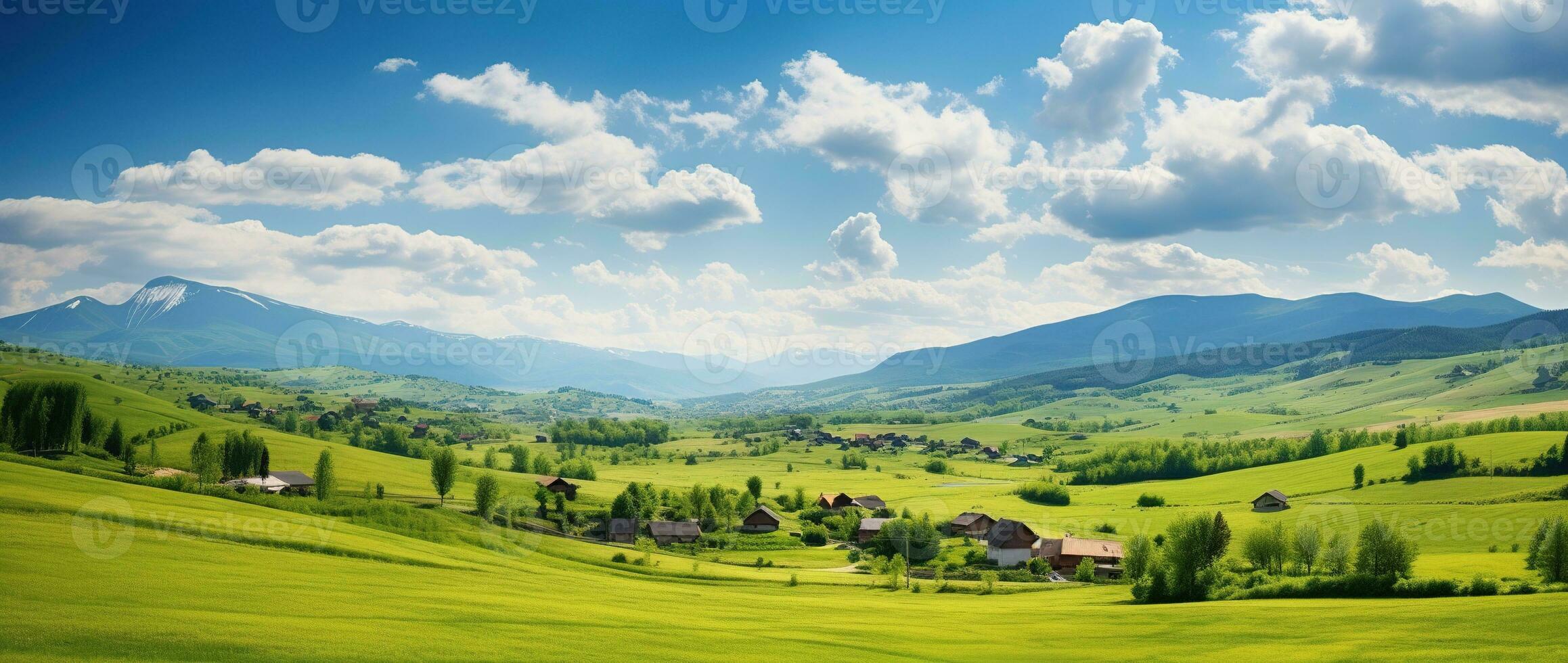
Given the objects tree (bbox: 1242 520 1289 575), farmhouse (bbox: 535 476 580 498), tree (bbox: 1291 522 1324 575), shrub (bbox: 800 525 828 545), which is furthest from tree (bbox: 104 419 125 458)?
tree (bbox: 1291 522 1324 575)

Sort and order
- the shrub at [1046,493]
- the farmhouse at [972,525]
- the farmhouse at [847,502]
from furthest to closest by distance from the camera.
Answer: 1. the shrub at [1046,493]
2. the farmhouse at [847,502]
3. the farmhouse at [972,525]

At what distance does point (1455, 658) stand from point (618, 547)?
6486 centimetres

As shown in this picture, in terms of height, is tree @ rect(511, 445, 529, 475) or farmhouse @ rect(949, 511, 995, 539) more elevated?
tree @ rect(511, 445, 529, 475)

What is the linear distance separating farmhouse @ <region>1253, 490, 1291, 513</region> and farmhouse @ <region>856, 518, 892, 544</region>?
50927 millimetres

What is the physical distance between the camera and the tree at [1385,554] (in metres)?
52.7

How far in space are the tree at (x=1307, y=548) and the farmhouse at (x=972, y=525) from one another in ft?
127

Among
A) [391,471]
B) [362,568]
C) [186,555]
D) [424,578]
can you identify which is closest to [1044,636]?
[424,578]

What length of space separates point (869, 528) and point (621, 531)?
30.3 m

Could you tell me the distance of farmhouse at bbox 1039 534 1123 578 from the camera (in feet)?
265

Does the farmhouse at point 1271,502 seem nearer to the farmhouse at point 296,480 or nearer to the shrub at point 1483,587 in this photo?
the shrub at point 1483,587

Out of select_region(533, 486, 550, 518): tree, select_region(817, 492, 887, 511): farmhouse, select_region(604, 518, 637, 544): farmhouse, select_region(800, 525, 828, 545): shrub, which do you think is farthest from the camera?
select_region(817, 492, 887, 511): farmhouse

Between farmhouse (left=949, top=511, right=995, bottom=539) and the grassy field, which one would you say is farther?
farmhouse (left=949, top=511, right=995, bottom=539)

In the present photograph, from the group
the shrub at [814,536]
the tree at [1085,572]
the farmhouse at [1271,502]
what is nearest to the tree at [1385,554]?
the tree at [1085,572]

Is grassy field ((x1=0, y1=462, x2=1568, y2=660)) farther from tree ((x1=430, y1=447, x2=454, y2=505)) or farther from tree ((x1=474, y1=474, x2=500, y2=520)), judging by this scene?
tree ((x1=430, y1=447, x2=454, y2=505))
